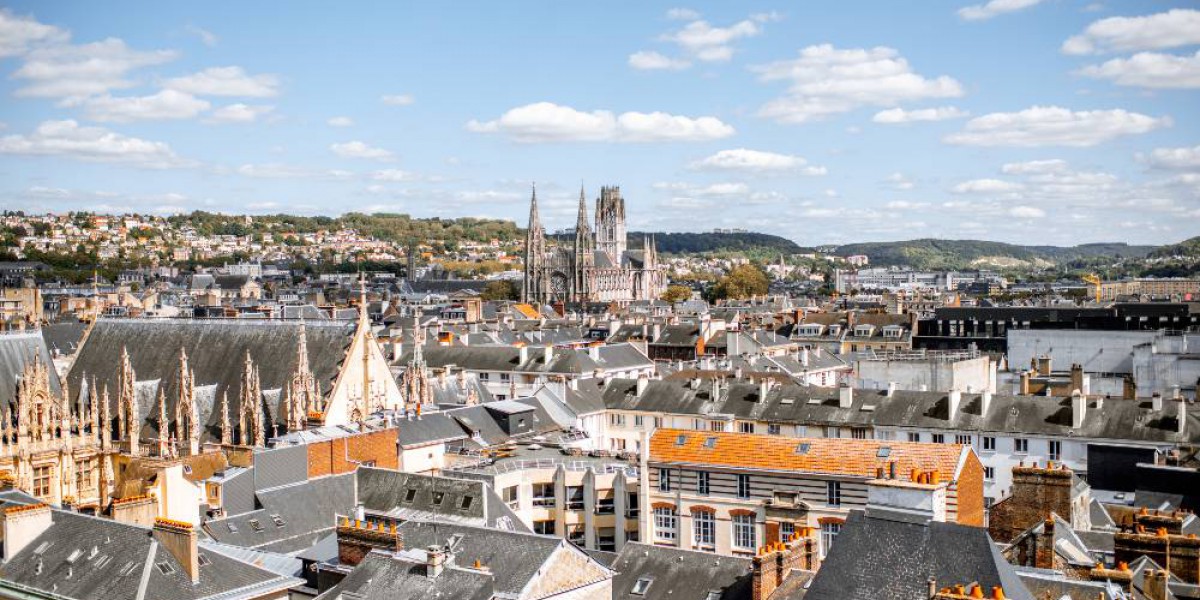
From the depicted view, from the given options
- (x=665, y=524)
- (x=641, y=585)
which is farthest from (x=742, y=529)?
(x=641, y=585)

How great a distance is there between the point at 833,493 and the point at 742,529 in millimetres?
3653

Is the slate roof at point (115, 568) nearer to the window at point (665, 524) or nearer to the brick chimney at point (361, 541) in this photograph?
the brick chimney at point (361, 541)

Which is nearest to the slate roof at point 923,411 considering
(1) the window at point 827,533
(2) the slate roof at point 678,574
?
(1) the window at point 827,533

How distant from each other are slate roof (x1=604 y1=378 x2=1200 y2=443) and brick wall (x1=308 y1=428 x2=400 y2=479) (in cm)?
2176

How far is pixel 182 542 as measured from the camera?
28.1 meters

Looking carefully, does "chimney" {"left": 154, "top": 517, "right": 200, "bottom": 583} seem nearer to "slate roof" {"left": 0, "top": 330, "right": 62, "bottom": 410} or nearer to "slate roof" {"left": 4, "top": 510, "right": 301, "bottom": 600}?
"slate roof" {"left": 4, "top": 510, "right": 301, "bottom": 600}

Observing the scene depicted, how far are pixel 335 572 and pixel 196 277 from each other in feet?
588

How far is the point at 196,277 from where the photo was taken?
648 ft

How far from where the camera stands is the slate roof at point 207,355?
5378cm

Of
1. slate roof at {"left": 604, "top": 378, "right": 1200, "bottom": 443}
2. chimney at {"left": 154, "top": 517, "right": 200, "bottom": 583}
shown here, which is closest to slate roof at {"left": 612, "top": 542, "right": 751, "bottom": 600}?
chimney at {"left": 154, "top": 517, "right": 200, "bottom": 583}

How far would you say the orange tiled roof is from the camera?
1528 inches

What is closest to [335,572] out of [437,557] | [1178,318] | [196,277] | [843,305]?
[437,557]

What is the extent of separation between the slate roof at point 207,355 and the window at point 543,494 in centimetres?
1196

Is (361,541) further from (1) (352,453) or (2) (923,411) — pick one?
(2) (923,411)
